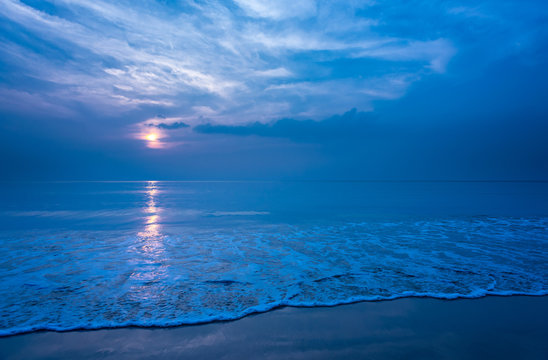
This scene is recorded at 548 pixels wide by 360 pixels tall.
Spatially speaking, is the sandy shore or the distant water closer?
the sandy shore

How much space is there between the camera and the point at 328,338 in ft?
13.8

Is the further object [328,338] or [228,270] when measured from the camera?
[228,270]

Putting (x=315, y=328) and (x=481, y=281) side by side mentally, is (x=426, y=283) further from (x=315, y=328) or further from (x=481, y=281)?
(x=315, y=328)

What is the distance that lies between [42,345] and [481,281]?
349 inches

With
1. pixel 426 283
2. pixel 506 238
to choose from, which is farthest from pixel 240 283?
pixel 506 238

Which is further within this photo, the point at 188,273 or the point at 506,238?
the point at 506,238

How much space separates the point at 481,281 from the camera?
6.59m

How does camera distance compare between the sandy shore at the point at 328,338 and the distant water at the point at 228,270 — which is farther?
the distant water at the point at 228,270

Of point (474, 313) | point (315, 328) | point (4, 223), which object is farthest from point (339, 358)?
point (4, 223)

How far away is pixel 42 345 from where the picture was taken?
4.09 meters

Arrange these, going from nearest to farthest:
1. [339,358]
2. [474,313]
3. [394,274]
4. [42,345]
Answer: [339,358]
[42,345]
[474,313]
[394,274]

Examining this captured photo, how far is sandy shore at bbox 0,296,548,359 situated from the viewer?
3.87 meters

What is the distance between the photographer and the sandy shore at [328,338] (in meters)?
3.87

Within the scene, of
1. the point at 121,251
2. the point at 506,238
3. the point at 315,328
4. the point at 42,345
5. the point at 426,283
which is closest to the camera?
the point at 42,345
